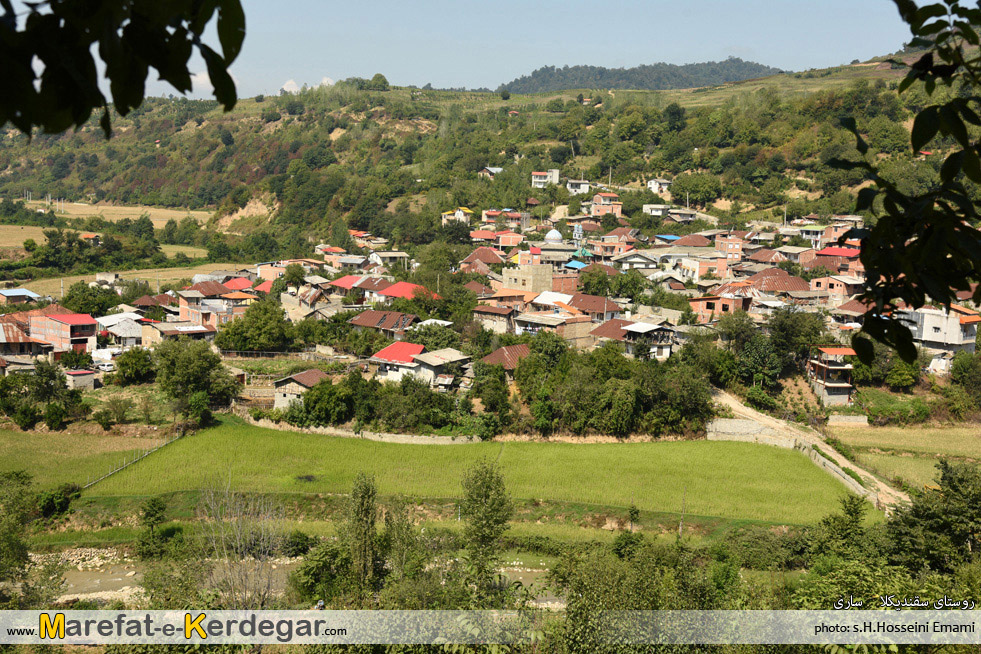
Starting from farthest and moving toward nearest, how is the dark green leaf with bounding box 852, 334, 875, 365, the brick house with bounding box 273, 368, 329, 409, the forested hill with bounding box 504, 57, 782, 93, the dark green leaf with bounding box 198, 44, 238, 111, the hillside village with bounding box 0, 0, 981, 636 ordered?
the forested hill with bounding box 504, 57, 782, 93 → the brick house with bounding box 273, 368, 329, 409 → the hillside village with bounding box 0, 0, 981, 636 → the dark green leaf with bounding box 852, 334, 875, 365 → the dark green leaf with bounding box 198, 44, 238, 111

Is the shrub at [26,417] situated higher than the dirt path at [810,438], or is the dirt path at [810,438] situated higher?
the shrub at [26,417]

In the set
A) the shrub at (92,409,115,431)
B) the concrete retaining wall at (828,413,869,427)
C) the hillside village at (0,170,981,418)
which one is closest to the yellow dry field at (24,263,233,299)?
the hillside village at (0,170,981,418)

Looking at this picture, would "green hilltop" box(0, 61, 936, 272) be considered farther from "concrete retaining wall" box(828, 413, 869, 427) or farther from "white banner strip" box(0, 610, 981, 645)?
"white banner strip" box(0, 610, 981, 645)

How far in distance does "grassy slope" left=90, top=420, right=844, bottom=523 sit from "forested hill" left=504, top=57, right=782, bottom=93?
332 feet

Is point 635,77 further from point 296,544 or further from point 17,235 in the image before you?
point 296,544

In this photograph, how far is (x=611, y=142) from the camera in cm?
3462

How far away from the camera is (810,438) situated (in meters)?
12.9

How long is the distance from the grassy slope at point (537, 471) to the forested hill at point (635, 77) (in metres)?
101

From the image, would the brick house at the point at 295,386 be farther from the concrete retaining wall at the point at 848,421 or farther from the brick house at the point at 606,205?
the brick house at the point at 606,205

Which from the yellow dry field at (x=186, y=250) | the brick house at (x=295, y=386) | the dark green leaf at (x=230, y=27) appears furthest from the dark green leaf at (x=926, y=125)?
the yellow dry field at (x=186, y=250)

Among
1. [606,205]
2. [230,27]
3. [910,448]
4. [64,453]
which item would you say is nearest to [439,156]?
[606,205]

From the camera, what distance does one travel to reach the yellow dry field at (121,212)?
122 feet

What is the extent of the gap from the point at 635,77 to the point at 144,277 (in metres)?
105

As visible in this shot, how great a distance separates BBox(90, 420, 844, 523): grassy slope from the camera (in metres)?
10.7
